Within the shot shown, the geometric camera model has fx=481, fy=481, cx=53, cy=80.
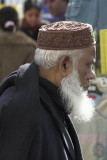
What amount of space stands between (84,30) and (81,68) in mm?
211

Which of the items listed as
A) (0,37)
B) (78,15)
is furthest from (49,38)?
(0,37)

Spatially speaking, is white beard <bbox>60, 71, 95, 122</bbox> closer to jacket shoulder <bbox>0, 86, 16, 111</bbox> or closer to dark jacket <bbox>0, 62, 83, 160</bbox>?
dark jacket <bbox>0, 62, 83, 160</bbox>

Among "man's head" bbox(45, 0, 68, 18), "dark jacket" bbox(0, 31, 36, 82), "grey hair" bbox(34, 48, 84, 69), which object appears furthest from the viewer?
"man's head" bbox(45, 0, 68, 18)

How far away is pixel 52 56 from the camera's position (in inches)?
101

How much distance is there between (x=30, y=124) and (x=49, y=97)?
0.71ft

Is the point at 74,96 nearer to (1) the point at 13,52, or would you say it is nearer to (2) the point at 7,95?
(2) the point at 7,95

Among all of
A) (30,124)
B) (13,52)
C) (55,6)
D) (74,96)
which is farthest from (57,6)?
(30,124)

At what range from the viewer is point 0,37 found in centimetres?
524

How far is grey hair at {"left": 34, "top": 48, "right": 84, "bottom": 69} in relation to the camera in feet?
8.42

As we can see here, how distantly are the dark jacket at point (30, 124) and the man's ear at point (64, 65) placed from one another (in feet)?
0.46

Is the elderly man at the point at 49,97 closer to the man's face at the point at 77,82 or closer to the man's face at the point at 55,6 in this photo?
the man's face at the point at 77,82

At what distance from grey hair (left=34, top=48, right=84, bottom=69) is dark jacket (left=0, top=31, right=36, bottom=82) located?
2532 millimetres

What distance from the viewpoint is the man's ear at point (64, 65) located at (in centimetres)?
258

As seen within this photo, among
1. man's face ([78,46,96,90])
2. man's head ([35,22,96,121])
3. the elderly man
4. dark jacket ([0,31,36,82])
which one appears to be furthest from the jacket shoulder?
dark jacket ([0,31,36,82])
